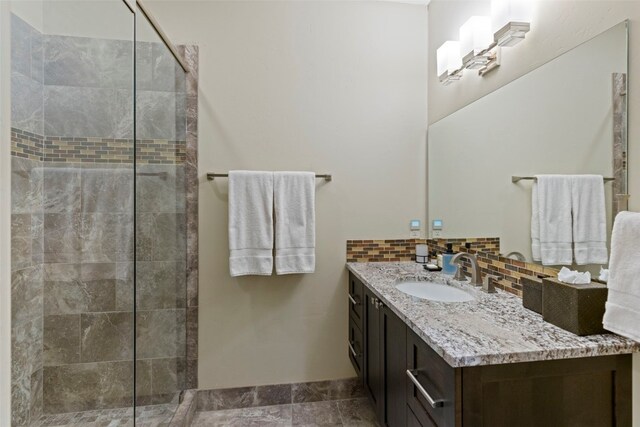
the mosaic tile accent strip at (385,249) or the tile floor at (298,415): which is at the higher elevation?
the mosaic tile accent strip at (385,249)

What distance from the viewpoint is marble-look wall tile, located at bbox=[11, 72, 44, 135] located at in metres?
1.11

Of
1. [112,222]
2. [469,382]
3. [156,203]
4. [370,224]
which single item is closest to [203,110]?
[156,203]

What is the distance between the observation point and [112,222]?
141cm

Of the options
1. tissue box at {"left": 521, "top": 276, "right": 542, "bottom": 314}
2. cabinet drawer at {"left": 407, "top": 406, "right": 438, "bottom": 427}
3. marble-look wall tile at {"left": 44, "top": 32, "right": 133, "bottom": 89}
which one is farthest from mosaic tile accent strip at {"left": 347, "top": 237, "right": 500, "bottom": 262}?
marble-look wall tile at {"left": 44, "top": 32, "right": 133, "bottom": 89}

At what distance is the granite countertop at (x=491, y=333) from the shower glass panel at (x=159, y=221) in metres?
1.18

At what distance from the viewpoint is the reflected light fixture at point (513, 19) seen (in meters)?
1.29

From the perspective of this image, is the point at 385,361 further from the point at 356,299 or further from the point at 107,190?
the point at 107,190

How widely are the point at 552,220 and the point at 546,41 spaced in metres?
0.72

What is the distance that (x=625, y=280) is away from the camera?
0.84 metres

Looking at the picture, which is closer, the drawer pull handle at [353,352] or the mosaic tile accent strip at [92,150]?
the mosaic tile accent strip at [92,150]

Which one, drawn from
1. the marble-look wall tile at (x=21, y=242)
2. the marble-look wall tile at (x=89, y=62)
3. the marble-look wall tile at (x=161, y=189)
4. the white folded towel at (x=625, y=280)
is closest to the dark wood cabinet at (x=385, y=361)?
the white folded towel at (x=625, y=280)

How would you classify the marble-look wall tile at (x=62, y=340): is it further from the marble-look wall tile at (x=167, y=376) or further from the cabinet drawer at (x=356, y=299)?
the cabinet drawer at (x=356, y=299)

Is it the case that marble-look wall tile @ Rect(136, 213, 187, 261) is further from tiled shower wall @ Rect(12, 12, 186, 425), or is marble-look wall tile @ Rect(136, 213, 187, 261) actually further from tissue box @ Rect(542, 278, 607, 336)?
tissue box @ Rect(542, 278, 607, 336)

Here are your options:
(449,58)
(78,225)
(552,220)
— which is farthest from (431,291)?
(78,225)
